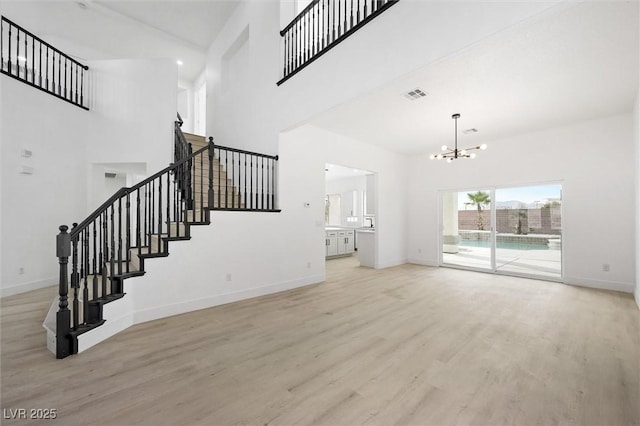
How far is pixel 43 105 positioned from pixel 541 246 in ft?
34.6

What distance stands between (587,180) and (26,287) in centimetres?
1056

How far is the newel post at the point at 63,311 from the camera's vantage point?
2.43 metres

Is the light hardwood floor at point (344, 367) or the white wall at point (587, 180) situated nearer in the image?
the light hardwood floor at point (344, 367)

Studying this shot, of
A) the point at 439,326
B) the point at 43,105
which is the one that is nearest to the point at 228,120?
the point at 43,105

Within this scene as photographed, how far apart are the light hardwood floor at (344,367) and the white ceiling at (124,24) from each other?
266 inches

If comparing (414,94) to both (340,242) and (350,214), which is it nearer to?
(340,242)

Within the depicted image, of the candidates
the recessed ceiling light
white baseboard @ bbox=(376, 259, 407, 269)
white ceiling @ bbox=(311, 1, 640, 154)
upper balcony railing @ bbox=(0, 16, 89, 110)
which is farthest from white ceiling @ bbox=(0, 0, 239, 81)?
white baseboard @ bbox=(376, 259, 407, 269)

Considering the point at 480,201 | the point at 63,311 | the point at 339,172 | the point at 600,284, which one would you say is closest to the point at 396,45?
the point at 63,311

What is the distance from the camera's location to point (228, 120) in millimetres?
6910

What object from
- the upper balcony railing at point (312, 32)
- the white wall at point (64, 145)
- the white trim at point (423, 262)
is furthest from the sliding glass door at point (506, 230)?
the white wall at point (64, 145)

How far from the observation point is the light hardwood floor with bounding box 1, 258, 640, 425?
177 cm

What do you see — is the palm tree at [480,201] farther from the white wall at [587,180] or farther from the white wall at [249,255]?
the white wall at [249,255]

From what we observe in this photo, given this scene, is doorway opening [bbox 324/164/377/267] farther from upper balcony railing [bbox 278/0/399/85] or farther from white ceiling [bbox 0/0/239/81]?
white ceiling [bbox 0/0/239/81]

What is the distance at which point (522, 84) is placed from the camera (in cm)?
370
